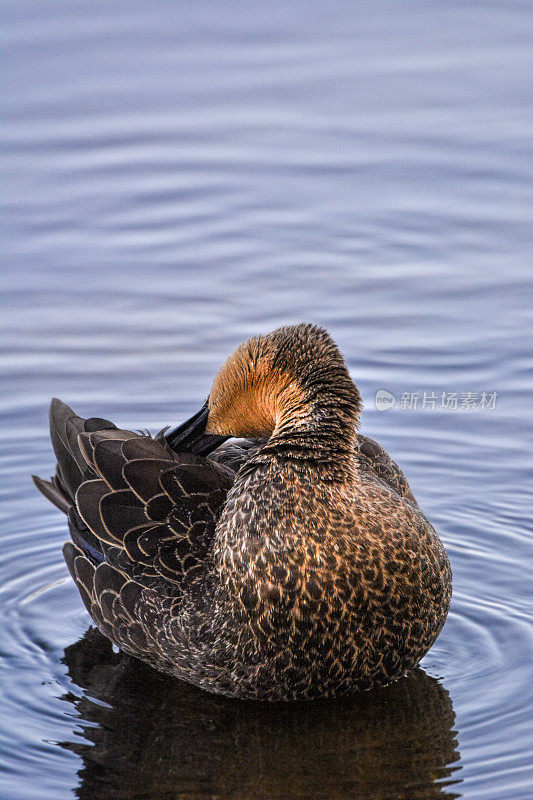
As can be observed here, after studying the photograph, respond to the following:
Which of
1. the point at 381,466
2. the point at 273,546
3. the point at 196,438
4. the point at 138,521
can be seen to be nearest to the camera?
the point at 273,546

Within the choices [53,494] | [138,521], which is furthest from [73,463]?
[138,521]

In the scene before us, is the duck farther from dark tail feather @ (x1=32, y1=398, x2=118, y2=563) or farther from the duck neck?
dark tail feather @ (x1=32, y1=398, x2=118, y2=563)

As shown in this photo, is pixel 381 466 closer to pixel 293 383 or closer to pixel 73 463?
pixel 293 383

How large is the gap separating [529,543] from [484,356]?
2.00 metres

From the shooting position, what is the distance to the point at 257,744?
642 centimetres

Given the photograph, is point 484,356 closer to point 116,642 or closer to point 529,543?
point 529,543

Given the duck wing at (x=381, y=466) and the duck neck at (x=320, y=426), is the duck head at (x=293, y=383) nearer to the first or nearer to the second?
the duck neck at (x=320, y=426)

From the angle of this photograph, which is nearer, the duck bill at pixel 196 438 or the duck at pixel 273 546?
the duck at pixel 273 546

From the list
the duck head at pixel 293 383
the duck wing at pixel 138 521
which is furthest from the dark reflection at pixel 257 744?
the duck head at pixel 293 383

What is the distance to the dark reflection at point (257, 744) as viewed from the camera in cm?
608

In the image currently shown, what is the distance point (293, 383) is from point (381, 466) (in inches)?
41.7

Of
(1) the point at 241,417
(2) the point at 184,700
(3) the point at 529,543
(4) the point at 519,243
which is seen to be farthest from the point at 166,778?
(4) the point at 519,243

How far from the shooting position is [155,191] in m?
11.6

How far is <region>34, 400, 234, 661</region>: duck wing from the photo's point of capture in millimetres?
6801
